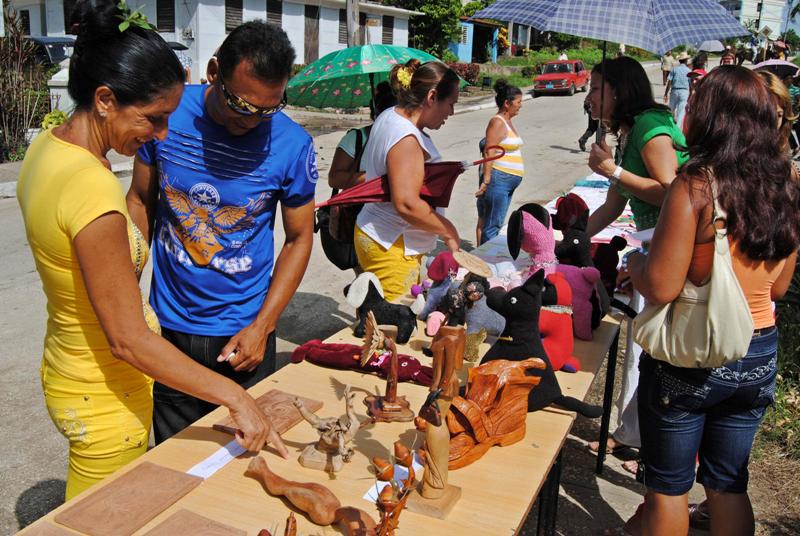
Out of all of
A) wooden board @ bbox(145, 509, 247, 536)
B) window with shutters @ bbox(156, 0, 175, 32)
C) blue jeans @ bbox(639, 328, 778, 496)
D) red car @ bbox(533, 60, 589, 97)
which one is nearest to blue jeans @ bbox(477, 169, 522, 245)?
blue jeans @ bbox(639, 328, 778, 496)

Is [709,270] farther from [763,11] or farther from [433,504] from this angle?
[763,11]

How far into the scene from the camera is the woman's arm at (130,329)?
1566 mm

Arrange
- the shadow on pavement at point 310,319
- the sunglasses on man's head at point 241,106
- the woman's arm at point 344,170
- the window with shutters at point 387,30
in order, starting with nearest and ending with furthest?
the sunglasses on man's head at point 241,106, the woman's arm at point 344,170, the shadow on pavement at point 310,319, the window with shutters at point 387,30

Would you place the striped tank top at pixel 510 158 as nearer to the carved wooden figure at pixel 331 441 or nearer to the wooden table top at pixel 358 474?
the wooden table top at pixel 358 474

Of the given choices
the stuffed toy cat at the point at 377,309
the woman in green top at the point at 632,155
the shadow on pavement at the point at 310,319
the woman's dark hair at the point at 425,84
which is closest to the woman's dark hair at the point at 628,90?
the woman in green top at the point at 632,155

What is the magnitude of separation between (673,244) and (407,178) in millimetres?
1280

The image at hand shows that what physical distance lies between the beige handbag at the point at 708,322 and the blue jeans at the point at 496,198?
410cm

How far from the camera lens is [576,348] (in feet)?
9.26

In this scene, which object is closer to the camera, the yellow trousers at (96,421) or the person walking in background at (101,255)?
the person walking in background at (101,255)

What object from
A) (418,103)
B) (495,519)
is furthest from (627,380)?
(495,519)

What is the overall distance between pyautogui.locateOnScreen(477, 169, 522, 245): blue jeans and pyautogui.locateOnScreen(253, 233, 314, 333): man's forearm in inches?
156

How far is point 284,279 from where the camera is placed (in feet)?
7.78

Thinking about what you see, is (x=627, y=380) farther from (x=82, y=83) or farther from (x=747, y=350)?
(x=82, y=83)

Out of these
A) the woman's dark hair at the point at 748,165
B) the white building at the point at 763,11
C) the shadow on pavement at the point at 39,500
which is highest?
the white building at the point at 763,11
